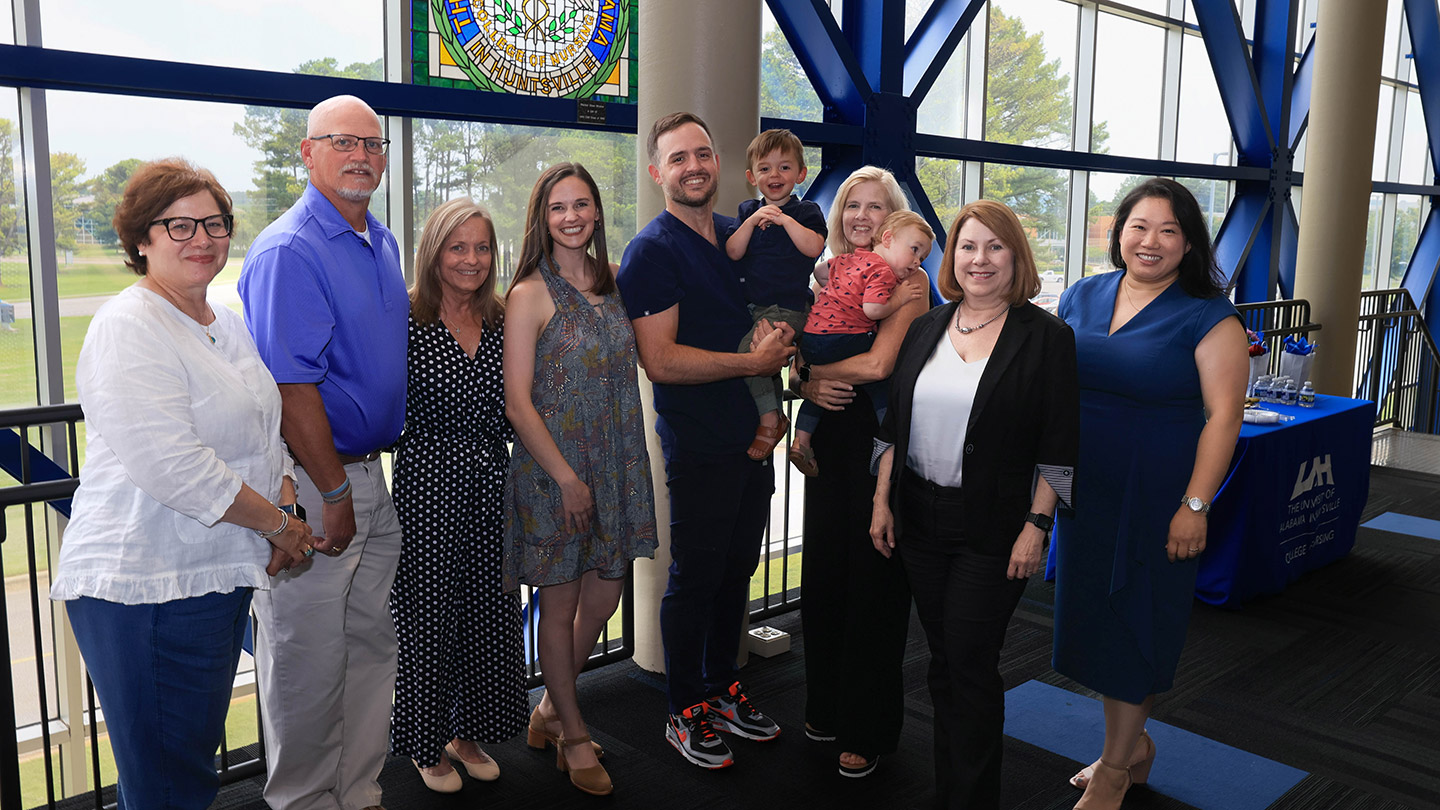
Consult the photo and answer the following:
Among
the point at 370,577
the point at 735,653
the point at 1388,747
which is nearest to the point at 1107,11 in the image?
the point at 1388,747

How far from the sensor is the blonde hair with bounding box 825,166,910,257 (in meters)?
2.74

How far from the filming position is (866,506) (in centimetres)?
266

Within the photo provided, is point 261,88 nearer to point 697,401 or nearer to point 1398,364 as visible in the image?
point 697,401

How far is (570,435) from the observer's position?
254 centimetres

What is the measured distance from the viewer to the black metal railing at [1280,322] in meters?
6.90

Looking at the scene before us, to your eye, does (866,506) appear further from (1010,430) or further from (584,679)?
(584,679)

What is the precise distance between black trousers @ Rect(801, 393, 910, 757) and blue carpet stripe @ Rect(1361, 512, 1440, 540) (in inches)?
168

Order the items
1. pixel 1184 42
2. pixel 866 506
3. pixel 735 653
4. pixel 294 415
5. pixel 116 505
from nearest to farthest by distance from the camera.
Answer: pixel 116 505 < pixel 294 415 < pixel 866 506 < pixel 735 653 < pixel 1184 42

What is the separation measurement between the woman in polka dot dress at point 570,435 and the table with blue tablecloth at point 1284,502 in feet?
9.26

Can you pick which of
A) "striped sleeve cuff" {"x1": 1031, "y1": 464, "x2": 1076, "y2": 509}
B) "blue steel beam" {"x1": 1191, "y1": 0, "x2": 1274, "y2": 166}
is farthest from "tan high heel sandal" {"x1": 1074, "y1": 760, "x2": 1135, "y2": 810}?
"blue steel beam" {"x1": 1191, "y1": 0, "x2": 1274, "y2": 166}

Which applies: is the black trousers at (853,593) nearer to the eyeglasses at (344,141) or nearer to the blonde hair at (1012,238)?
the blonde hair at (1012,238)

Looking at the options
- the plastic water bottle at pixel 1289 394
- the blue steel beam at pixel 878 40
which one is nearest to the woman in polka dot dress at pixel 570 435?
the blue steel beam at pixel 878 40

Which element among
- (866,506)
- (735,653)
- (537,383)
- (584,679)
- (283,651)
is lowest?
(584,679)

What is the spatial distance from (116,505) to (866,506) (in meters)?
1.74
